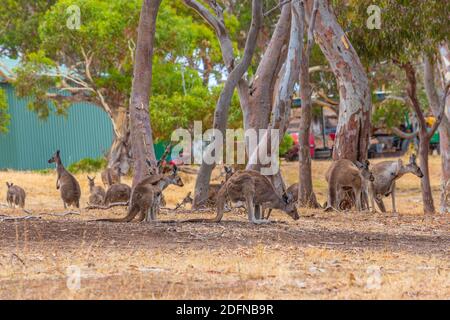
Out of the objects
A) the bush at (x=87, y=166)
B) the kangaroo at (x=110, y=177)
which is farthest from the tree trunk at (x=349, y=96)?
the bush at (x=87, y=166)

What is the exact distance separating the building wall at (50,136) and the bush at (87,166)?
8.74ft

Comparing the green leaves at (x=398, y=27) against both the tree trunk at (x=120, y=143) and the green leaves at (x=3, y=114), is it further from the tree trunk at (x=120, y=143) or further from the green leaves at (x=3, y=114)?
the green leaves at (x=3, y=114)

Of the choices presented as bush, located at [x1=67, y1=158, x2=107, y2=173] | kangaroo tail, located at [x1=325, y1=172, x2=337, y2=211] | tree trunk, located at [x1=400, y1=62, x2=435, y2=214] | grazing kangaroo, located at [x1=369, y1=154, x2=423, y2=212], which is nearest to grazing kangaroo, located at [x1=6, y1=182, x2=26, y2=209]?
kangaroo tail, located at [x1=325, y1=172, x2=337, y2=211]

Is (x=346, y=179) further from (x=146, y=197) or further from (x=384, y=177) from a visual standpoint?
(x=146, y=197)

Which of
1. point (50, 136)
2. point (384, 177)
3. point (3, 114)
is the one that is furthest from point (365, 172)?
point (50, 136)

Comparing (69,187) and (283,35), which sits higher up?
(283,35)

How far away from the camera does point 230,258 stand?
1059 centimetres

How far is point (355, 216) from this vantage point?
53.8 feet

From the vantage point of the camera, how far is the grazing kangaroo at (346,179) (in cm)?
1736

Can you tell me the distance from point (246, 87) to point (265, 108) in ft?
1.85

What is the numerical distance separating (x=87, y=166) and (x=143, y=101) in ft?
65.5

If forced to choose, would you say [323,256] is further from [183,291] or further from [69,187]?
[69,187]
